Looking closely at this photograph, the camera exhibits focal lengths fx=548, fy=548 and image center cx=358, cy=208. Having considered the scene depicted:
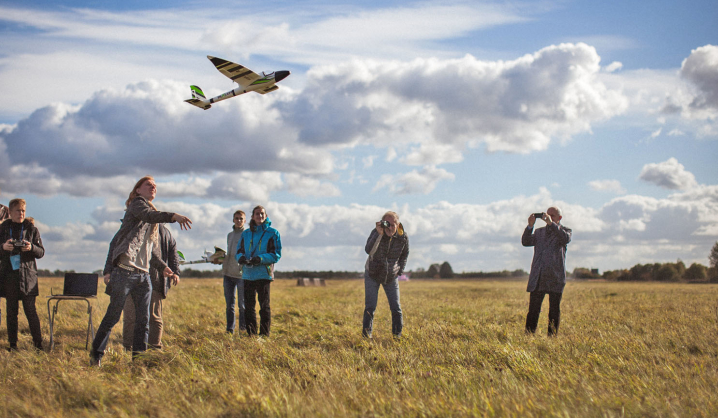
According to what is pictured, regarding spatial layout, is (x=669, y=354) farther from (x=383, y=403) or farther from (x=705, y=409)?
(x=383, y=403)

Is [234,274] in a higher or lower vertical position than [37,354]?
higher

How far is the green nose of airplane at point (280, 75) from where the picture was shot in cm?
2028

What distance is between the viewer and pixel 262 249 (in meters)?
8.63

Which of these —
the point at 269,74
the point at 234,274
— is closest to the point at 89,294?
the point at 234,274

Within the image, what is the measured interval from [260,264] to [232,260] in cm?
155

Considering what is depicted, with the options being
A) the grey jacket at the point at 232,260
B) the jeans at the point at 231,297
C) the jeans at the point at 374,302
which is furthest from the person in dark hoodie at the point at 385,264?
the grey jacket at the point at 232,260

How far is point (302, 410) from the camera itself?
4258 mm

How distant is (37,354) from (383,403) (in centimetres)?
556

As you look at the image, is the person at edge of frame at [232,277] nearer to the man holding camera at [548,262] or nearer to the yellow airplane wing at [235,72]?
the man holding camera at [548,262]

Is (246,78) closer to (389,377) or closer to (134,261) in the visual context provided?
(134,261)

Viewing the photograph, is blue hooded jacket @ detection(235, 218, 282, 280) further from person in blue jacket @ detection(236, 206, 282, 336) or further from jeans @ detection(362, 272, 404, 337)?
jeans @ detection(362, 272, 404, 337)

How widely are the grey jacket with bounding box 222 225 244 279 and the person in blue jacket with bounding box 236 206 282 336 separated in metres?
1.12

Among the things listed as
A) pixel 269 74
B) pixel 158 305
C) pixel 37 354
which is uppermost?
pixel 269 74

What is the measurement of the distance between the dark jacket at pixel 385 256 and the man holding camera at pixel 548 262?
2.06 meters
